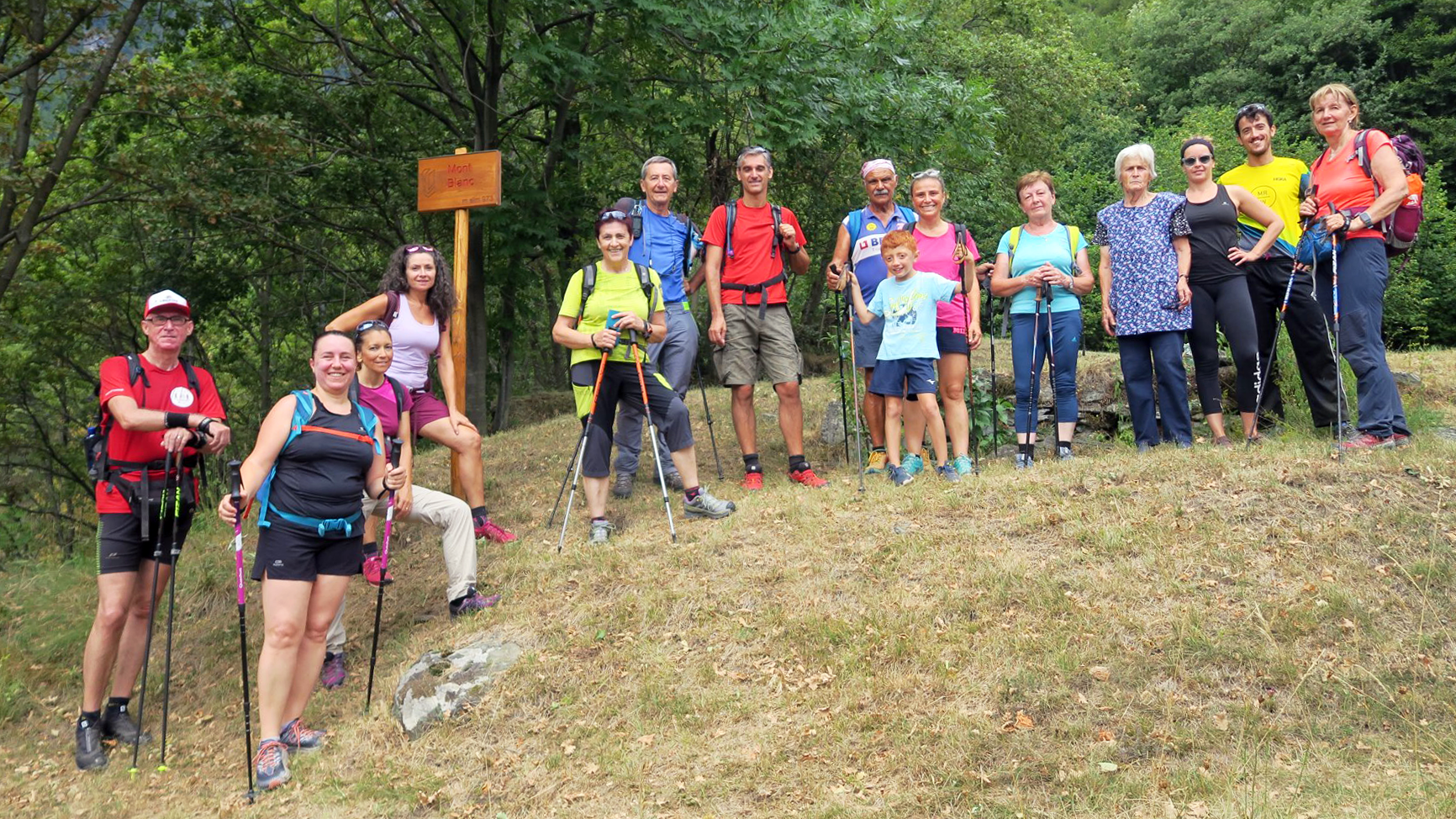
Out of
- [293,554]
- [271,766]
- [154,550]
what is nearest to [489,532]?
[154,550]

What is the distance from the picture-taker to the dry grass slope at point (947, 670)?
4.26 meters

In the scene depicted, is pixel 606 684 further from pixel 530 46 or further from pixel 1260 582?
pixel 530 46

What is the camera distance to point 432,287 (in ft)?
22.1

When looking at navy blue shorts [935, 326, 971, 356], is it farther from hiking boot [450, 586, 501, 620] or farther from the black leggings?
hiking boot [450, 586, 501, 620]

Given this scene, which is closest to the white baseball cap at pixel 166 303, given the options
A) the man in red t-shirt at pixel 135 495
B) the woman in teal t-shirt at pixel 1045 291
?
the man in red t-shirt at pixel 135 495

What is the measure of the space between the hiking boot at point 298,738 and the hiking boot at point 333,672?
0.77 m

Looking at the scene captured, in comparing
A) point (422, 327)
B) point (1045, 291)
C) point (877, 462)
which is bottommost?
point (877, 462)

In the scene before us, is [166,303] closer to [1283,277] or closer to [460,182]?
[460,182]

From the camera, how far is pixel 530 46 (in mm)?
9391

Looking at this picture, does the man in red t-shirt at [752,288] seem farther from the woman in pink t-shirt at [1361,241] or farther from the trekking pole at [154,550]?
the trekking pole at [154,550]

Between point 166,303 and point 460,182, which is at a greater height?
point 460,182

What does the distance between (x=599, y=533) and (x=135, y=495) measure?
2.78 metres

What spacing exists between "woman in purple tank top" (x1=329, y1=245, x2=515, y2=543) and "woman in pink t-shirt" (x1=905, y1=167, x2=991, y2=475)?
11.0 ft

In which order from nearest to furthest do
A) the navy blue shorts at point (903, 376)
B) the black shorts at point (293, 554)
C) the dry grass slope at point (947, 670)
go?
the dry grass slope at point (947, 670)
the black shorts at point (293, 554)
the navy blue shorts at point (903, 376)
